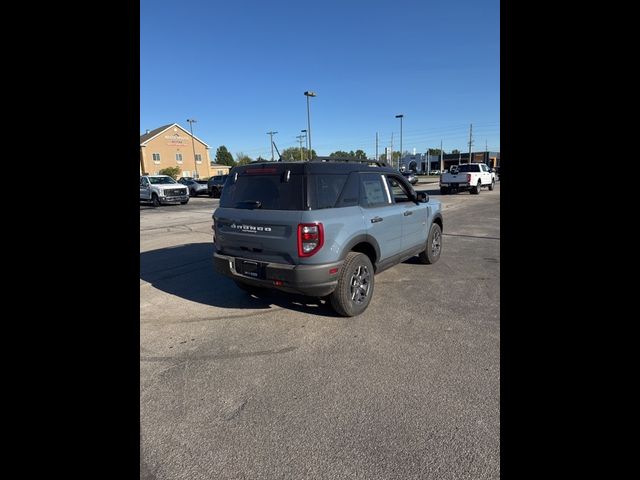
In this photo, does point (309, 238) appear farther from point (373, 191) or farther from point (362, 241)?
point (373, 191)

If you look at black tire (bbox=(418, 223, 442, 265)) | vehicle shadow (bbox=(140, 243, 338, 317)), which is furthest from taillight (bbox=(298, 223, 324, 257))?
black tire (bbox=(418, 223, 442, 265))

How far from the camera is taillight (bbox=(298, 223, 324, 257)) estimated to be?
371 centimetres

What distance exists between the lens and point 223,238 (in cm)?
445

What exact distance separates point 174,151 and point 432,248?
6892 cm

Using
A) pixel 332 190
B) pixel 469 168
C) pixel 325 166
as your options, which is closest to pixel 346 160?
pixel 325 166

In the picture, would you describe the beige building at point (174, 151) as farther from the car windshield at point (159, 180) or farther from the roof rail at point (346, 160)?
the roof rail at point (346, 160)

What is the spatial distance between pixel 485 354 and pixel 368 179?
99.4 inches

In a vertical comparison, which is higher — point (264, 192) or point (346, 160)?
point (346, 160)

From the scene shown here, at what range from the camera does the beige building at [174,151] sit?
62.5 metres

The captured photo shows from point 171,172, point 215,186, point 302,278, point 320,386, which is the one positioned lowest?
point 320,386

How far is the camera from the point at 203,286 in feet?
18.7
